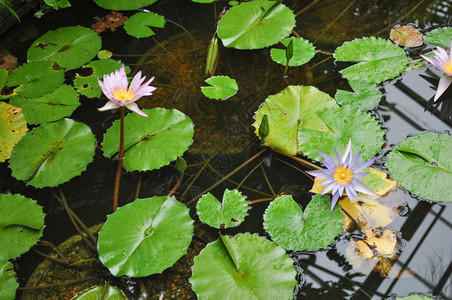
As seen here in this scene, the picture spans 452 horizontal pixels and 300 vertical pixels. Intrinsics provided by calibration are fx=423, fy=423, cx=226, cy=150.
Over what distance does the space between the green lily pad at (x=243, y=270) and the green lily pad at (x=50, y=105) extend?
1301 mm

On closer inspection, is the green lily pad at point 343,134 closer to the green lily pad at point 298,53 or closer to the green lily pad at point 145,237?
the green lily pad at point 298,53

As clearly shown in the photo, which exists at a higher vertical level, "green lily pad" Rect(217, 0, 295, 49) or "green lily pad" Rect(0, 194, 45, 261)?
"green lily pad" Rect(217, 0, 295, 49)

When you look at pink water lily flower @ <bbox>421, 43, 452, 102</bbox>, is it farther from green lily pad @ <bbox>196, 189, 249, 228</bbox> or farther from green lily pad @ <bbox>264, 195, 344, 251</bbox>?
green lily pad @ <bbox>196, 189, 249, 228</bbox>

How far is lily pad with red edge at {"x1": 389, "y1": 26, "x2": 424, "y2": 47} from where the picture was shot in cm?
286

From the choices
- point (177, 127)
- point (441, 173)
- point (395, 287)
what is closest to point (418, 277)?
point (395, 287)

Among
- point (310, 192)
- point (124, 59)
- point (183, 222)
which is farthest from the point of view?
point (124, 59)

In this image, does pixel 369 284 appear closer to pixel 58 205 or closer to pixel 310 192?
pixel 310 192

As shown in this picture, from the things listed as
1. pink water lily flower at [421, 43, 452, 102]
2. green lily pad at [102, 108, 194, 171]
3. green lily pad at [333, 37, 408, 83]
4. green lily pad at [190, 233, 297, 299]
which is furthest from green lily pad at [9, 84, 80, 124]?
pink water lily flower at [421, 43, 452, 102]

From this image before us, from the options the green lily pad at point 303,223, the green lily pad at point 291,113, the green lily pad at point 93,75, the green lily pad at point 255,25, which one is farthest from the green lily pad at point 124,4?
the green lily pad at point 303,223

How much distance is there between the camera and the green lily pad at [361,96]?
8.16ft

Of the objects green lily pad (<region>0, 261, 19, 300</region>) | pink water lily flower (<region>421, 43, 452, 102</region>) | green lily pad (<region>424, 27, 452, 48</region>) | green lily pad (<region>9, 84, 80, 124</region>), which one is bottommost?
green lily pad (<region>0, 261, 19, 300</region>)

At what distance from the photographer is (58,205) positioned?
7.67ft

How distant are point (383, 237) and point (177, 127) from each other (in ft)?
4.00

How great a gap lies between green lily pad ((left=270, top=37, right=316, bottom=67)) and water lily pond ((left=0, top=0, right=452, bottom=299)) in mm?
12
